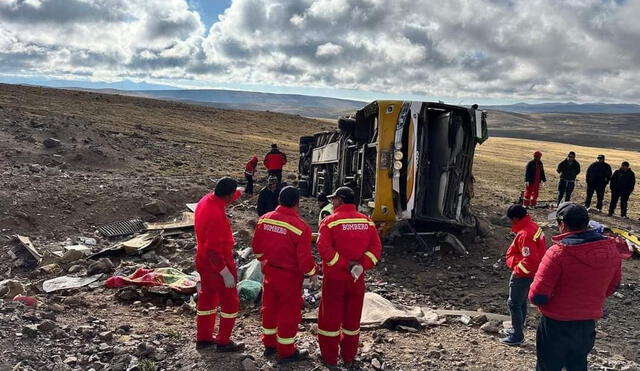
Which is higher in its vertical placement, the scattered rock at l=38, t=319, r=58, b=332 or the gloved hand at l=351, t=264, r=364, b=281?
the gloved hand at l=351, t=264, r=364, b=281

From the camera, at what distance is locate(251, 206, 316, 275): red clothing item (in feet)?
13.6

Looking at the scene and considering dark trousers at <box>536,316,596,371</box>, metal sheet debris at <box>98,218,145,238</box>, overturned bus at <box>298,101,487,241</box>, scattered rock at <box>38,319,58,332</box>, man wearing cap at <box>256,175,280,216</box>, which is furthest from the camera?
metal sheet debris at <box>98,218,145,238</box>

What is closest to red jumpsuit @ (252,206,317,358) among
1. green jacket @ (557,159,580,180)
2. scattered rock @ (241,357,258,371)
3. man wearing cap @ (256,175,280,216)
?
scattered rock @ (241,357,258,371)

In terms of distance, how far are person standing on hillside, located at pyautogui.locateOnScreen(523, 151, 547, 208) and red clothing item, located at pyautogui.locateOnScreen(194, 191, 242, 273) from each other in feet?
28.5

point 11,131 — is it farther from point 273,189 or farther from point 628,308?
point 628,308

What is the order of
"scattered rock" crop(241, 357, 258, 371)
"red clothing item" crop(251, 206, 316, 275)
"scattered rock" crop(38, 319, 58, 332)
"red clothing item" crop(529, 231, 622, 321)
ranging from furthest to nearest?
1. "scattered rock" crop(38, 319, 58, 332)
2. "red clothing item" crop(251, 206, 316, 275)
3. "scattered rock" crop(241, 357, 258, 371)
4. "red clothing item" crop(529, 231, 622, 321)

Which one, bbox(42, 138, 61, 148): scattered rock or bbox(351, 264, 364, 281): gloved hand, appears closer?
bbox(351, 264, 364, 281): gloved hand

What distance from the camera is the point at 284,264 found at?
13.7ft

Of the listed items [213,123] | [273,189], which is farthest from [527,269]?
[213,123]

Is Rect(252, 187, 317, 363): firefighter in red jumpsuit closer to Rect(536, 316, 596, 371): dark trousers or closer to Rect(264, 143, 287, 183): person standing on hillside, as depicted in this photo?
Rect(536, 316, 596, 371): dark trousers

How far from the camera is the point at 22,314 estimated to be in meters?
4.59

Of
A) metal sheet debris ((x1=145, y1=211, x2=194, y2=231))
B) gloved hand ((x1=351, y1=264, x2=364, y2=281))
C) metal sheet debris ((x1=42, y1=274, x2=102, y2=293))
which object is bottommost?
metal sheet debris ((x1=42, y1=274, x2=102, y2=293))

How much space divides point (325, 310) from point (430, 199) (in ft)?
14.3

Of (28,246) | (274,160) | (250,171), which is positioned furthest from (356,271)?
(250,171)
